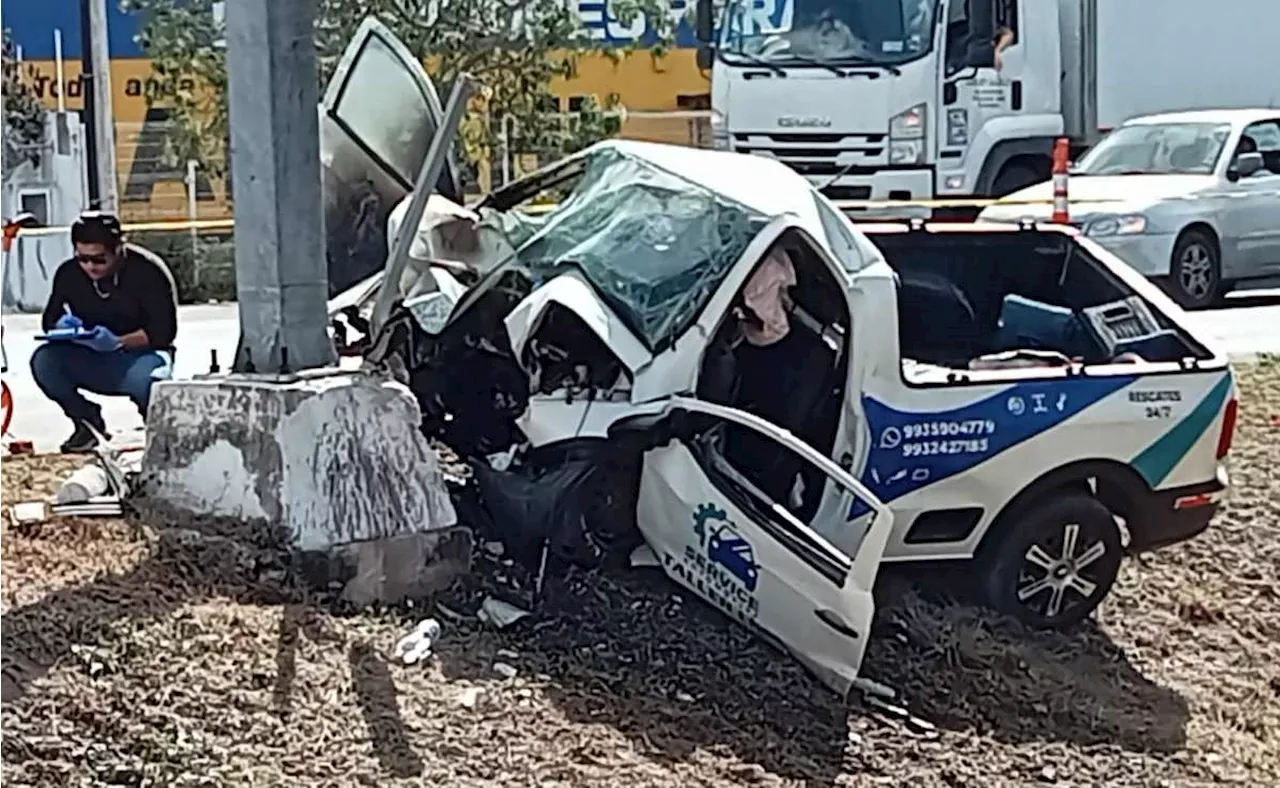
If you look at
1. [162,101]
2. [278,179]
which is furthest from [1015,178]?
[278,179]

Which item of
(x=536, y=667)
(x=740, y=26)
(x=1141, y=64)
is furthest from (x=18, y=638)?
(x=1141, y=64)

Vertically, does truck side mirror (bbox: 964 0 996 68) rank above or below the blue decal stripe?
above

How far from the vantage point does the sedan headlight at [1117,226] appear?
53.7 feet

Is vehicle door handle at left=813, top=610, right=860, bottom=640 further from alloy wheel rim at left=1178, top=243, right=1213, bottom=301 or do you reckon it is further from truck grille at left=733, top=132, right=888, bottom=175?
truck grille at left=733, top=132, right=888, bottom=175

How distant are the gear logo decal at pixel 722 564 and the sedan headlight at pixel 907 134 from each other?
11.9 metres

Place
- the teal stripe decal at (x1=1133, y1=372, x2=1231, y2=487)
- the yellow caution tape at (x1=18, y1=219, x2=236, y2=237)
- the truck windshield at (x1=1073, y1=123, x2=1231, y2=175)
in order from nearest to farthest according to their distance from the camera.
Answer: the teal stripe decal at (x1=1133, y1=372, x2=1231, y2=487) < the truck windshield at (x1=1073, y1=123, x2=1231, y2=175) < the yellow caution tape at (x1=18, y1=219, x2=236, y2=237)

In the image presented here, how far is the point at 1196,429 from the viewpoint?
759cm

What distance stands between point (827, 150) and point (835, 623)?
12111 millimetres

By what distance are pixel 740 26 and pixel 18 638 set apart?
13324 mm

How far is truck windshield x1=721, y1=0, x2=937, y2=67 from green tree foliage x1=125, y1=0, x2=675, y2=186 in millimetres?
5867

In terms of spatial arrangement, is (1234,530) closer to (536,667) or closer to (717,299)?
(717,299)

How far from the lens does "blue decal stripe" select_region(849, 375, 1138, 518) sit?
23.1 ft

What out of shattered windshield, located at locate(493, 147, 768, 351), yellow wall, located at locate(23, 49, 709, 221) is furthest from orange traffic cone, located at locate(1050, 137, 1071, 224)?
yellow wall, located at locate(23, 49, 709, 221)

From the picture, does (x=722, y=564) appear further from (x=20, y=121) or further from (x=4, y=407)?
(x=20, y=121)
